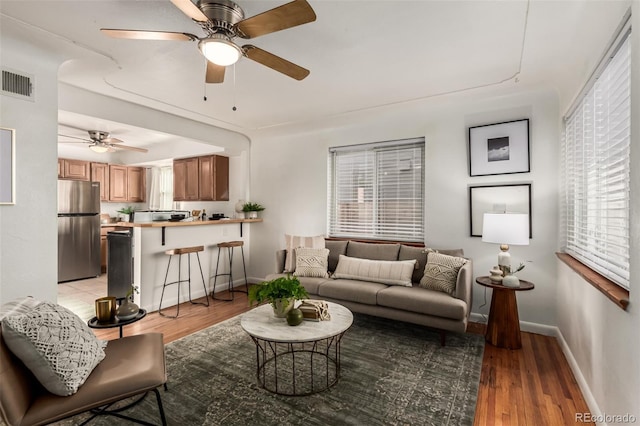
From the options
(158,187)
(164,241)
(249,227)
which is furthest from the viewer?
(158,187)

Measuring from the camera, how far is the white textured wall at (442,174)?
10.7ft

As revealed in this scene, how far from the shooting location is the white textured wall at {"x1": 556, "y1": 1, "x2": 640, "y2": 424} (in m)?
1.43

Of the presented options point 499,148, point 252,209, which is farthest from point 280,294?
point 252,209

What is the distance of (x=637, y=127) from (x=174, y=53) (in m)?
3.12

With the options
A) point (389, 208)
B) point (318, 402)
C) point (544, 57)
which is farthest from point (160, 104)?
point (544, 57)

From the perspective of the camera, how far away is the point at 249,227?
5.54 metres

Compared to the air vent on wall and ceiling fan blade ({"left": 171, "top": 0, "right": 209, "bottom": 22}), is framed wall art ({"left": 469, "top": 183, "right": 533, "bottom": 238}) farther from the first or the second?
the air vent on wall

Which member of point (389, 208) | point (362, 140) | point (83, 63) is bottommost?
point (389, 208)

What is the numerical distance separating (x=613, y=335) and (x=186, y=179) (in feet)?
20.3

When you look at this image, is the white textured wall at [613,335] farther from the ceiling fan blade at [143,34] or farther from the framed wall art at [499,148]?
the ceiling fan blade at [143,34]

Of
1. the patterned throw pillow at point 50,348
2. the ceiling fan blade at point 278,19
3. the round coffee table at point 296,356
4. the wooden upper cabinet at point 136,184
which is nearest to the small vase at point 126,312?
the patterned throw pillow at point 50,348

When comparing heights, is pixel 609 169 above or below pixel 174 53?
below

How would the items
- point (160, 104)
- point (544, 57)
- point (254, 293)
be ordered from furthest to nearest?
point (160, 104), point (544, 57), point (254, 293)

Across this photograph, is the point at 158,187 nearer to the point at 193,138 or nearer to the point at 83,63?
the point at 193,138
